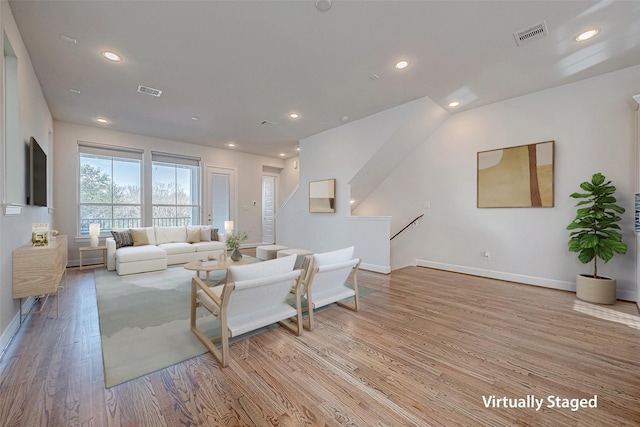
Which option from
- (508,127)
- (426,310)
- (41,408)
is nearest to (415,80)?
(508,127)

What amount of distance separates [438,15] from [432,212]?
3.75 m

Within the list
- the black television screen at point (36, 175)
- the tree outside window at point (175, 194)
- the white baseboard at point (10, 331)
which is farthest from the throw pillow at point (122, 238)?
the white baseboard at point (10, 331)

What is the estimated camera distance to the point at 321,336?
98.5 inches

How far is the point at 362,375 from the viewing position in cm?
191

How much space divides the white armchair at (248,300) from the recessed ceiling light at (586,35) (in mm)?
3819

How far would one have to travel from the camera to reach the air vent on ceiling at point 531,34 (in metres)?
2.61

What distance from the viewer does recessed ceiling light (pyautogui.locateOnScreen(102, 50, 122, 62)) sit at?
299cm

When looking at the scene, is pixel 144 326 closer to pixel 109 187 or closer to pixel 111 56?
pixel 111 56

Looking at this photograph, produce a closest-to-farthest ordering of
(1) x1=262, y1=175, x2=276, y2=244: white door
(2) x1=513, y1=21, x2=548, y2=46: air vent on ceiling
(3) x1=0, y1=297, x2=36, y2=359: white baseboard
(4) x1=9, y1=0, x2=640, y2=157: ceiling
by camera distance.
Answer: (3) x1=0, y1=297, x2=36, y2=359: white baseboard, (4) x1=9, y1=0, x2=640, y2=157: ceiling, (2) x1=513, y1=21, x2=548, y2=46: air vent on ceiling, (1) x1=262, y1=175, x2=276, y2=244: white door

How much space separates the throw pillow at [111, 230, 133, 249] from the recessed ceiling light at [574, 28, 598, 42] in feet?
24.6

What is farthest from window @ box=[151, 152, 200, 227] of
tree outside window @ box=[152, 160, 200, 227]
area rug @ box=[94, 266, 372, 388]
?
area rug @ box=[94, 266, 372, 388]

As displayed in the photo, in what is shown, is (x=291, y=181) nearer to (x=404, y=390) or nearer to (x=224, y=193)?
(x=224, y=193)

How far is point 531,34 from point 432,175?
2935 mm

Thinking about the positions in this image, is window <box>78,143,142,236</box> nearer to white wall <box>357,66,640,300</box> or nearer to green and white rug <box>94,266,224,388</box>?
green and white rug <box>94,266,224,388</box>
